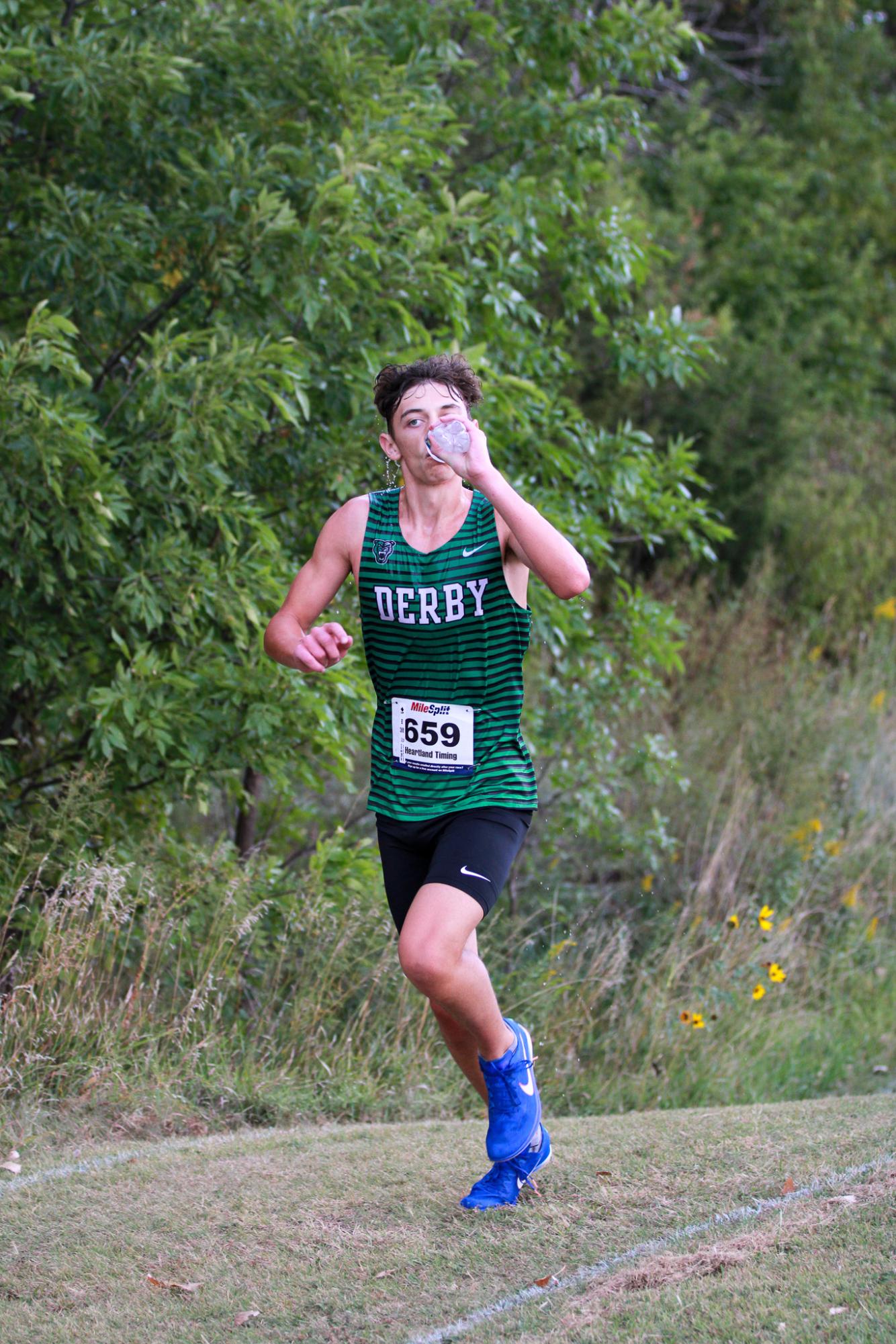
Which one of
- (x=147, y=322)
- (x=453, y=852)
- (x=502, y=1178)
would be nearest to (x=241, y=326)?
(x=147, y=322)

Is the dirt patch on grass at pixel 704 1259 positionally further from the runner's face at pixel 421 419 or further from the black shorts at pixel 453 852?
the runner's face at pixel 421 419

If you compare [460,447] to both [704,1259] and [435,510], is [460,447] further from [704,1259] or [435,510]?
[704,1259]

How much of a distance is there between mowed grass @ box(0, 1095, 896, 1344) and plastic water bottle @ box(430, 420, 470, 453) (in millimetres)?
2135

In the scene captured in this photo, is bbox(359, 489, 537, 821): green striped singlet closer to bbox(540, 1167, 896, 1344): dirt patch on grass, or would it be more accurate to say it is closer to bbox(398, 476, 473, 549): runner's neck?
bbox(398, 476, 473, 549): runner's neck

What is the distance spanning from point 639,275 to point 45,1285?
20.1 feet

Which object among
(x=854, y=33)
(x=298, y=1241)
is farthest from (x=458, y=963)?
(x=854, y=33)

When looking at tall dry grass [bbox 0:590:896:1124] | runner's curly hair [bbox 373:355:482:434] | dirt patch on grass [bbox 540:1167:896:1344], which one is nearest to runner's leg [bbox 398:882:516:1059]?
dirt patch on grass [bbox 540:1167:896:1344]

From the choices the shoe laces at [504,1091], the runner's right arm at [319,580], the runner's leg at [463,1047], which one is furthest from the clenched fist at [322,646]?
the shoe laces at [504,1091]

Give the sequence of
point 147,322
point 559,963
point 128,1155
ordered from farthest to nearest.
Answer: point 559,963 → point 147,322 → point 128,1155

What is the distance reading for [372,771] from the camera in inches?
157

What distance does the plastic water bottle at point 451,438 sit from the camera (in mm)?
3619

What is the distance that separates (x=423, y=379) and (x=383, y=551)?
510mm

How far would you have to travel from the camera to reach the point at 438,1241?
3.68 meters

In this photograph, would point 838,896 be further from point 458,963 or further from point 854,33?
point 854,33
